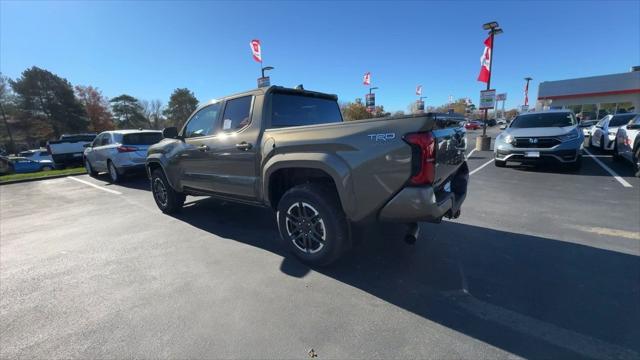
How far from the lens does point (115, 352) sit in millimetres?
1992

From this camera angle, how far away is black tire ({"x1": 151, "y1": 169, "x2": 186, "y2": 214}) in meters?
5.09

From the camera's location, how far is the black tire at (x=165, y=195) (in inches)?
201

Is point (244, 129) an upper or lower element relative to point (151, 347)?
upper

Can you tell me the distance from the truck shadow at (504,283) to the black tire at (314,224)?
0.20m

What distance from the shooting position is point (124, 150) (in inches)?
332

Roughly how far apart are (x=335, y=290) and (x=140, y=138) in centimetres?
870

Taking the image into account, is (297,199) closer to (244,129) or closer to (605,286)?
(244,129)

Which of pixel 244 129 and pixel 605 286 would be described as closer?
pixel 605 286

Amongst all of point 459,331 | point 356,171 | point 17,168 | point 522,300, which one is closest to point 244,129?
point 356,171

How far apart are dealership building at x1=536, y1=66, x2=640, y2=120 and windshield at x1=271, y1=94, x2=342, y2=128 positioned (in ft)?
119

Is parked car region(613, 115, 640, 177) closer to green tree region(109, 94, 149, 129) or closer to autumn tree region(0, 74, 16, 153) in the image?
autumn tree region(0, 74, 16, 153)

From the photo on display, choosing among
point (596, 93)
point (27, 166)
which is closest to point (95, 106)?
point (27, 166)

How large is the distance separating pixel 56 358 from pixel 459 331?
115 inches

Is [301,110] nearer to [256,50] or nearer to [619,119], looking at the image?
[256,50]
